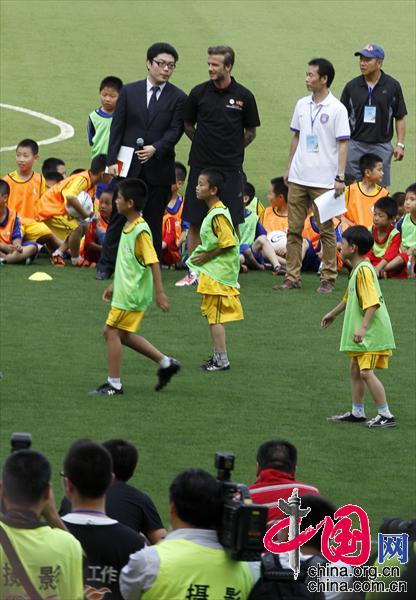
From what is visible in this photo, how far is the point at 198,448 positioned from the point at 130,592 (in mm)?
4318

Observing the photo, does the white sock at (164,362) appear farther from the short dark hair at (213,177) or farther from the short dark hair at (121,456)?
the short dark hair at (121,456)

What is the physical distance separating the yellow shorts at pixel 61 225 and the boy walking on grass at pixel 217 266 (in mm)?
3842

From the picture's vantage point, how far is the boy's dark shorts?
13758 mm

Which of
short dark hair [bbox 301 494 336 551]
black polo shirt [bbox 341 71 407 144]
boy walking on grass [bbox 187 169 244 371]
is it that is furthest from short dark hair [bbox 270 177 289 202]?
short dark hair [bbox 301 494 336 551]

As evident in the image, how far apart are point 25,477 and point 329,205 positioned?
8.77m

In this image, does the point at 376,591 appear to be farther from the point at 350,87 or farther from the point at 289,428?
the point at 350,87

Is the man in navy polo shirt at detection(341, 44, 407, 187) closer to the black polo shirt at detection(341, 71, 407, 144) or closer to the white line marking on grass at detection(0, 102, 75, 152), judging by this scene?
the black polo shirt at detection(341, 71, 407, 144)

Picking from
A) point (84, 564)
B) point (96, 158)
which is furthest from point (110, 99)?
point (84, 564)

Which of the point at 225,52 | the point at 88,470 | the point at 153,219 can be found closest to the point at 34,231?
the point at 153,219

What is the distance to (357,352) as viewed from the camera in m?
10.0

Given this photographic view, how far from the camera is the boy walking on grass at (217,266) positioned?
1122cm

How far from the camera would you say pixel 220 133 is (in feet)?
45.5

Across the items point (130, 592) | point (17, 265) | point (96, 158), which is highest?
point (96, 158)

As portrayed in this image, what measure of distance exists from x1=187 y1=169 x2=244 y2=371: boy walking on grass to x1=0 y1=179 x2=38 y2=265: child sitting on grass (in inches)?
143
